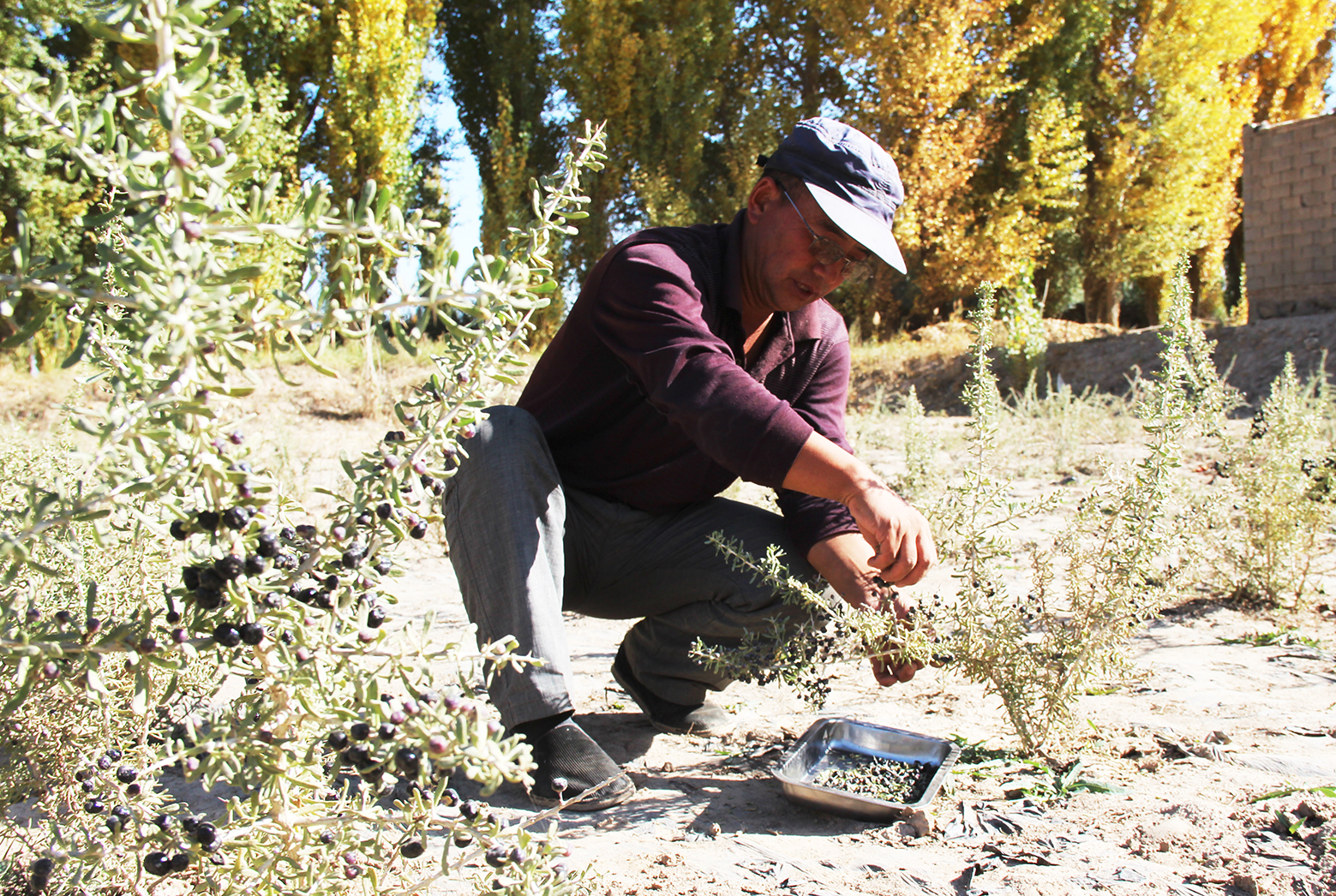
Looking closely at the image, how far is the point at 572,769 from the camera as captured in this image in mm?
2072

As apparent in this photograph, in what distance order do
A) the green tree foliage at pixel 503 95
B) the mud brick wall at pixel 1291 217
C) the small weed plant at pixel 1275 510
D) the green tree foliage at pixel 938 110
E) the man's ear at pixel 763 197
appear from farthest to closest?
the green tree foliage at pixel 938 110, the green tree foliage at pixel 503 95, the mud brick wall at pixel 1291 217, the small weed plant at pixel 1275 510, the man's ear at pixel 763 197

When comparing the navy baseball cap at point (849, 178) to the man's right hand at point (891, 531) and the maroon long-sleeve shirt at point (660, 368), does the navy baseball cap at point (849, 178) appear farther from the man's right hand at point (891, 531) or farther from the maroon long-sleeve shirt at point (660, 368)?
the man's right hand at point (891, 531)

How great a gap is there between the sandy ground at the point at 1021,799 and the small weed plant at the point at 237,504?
0.52 ft

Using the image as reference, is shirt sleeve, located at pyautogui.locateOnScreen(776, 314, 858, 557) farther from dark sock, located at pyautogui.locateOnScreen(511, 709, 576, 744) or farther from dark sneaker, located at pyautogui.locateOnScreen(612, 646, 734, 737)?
dark sock, located at pyautogui.locateOnScreen(511, 709, 576, 744)

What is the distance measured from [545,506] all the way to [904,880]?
43.4 inches

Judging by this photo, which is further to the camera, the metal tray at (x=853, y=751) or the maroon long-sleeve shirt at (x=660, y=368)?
the maroon long-sleeve shirt at (x=660, y=368)

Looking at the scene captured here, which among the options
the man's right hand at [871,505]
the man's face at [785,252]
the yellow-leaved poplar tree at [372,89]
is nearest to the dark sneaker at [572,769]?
the man's right hand at [871,505]

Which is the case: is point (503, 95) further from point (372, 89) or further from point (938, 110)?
point (938, 110)

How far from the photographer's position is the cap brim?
7.16 ft

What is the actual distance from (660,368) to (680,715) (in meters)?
1.00

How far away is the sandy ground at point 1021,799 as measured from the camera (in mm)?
1697

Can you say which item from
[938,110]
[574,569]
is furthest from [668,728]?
[938,110]

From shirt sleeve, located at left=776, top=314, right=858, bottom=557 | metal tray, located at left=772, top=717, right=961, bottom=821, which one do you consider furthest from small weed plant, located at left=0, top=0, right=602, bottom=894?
shirt sleeve, located at left=776, top=314, right=858, bottom=557

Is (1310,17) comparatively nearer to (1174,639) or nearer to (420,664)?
(1174,639)
